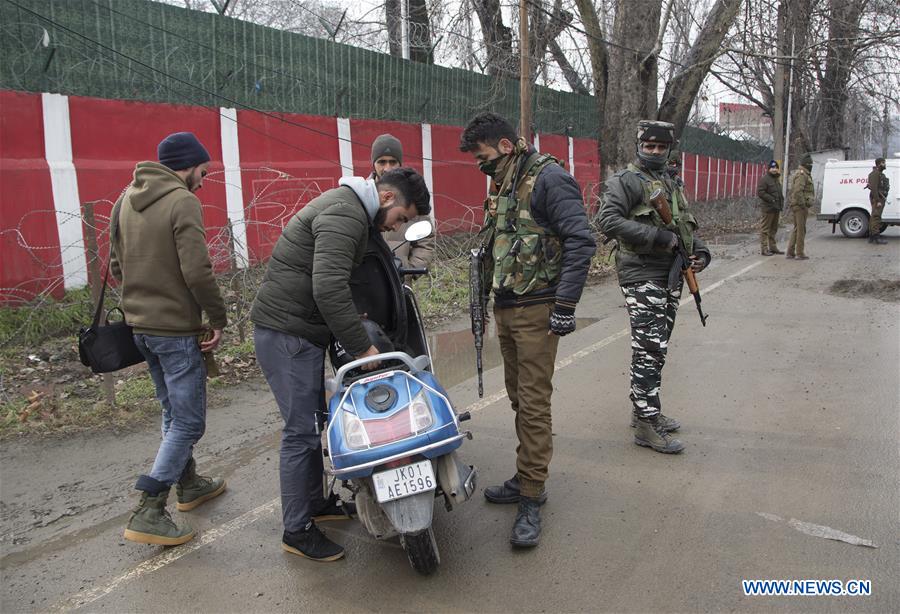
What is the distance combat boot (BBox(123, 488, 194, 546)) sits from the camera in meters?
3.35

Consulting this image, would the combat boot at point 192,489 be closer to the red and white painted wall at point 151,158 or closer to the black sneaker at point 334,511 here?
the black sneaker at point 334,511

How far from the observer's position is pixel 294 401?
3264 millimetres

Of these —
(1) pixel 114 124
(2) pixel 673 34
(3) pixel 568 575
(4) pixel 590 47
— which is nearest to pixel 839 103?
(2) pixel 673 34

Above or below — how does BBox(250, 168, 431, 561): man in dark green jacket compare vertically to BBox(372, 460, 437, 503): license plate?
above

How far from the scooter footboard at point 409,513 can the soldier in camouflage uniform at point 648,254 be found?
2.12m

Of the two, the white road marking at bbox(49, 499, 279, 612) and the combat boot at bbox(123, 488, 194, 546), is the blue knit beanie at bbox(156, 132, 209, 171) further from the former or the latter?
the white road marking at bbox(49, 499, 279, 612)

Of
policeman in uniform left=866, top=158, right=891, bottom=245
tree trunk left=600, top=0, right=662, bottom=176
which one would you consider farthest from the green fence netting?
policeman in uniform left=866, top=158, right=891, bottom=245

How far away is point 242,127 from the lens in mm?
10273

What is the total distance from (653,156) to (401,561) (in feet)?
9.21

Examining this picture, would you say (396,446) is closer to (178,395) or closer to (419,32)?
(178,395)

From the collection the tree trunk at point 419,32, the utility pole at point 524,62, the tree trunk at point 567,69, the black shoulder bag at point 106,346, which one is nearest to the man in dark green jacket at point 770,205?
the utility pole at point 524,62

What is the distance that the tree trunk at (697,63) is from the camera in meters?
15.0

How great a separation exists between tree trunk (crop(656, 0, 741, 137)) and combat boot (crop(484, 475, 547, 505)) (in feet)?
44.2

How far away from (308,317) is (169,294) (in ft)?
2.39
